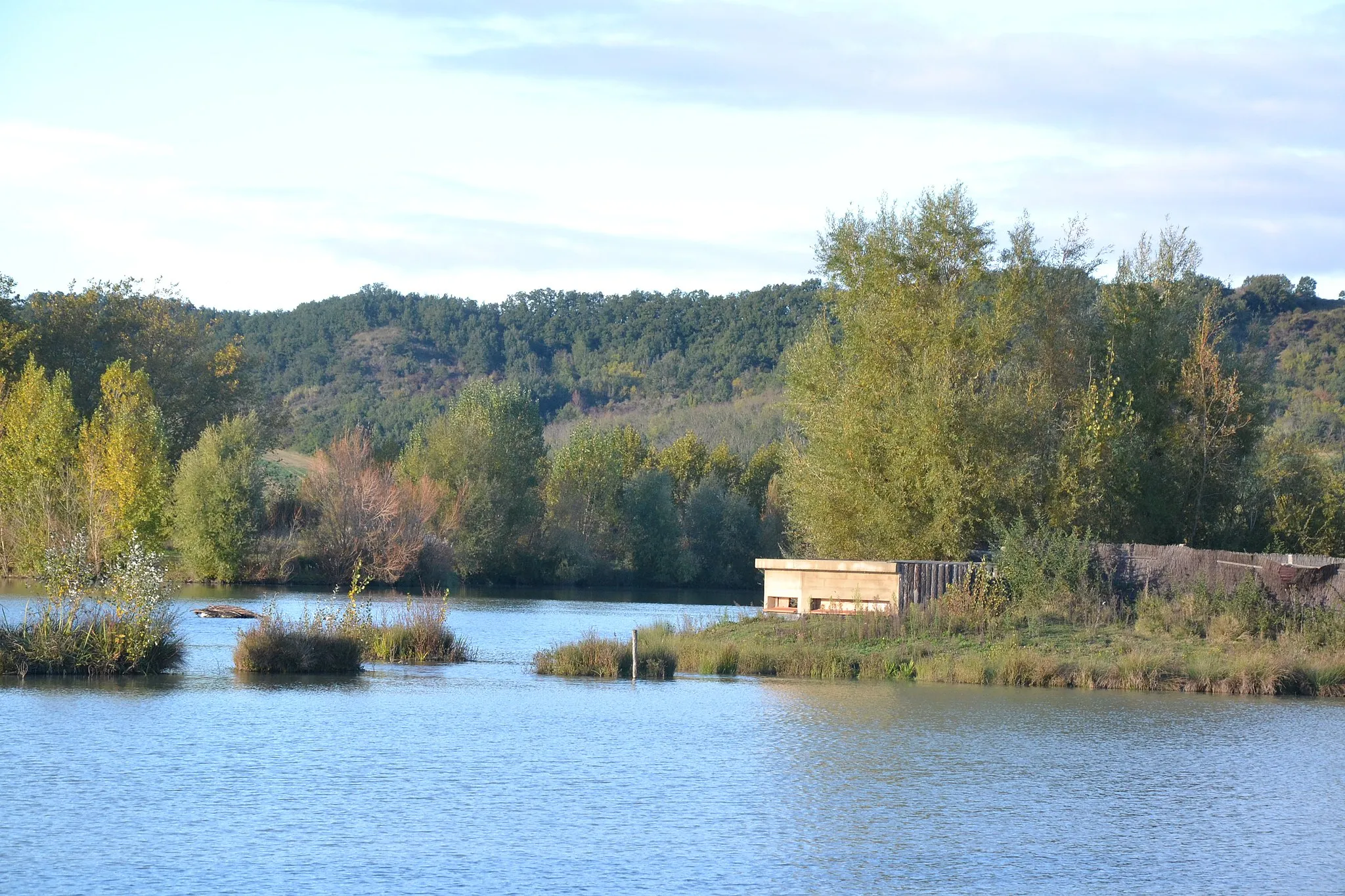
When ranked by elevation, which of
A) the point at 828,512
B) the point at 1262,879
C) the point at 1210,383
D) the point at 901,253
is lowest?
the point at 1262,879

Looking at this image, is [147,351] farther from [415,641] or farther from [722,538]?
[415,641]

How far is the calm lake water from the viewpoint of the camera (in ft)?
42.9

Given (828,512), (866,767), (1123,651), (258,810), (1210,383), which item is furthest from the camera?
(1210,383)

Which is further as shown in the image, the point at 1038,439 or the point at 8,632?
the point at 1038,439

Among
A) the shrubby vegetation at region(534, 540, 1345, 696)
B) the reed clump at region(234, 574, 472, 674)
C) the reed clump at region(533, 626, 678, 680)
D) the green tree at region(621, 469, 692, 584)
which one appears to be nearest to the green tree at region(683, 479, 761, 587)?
the green tree at region(621, 469, 692, 584)

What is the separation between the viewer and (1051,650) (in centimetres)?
2783

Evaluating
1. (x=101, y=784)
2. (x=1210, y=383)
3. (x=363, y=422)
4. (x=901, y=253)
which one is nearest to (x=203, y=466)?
(x=901, y=253)

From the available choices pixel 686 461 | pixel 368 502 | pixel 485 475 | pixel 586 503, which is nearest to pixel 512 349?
pixel 686 461

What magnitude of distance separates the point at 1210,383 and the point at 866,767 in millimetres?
22807

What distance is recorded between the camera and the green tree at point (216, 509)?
6369 centimetres

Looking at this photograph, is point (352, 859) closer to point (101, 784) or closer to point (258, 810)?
point (258, 810)

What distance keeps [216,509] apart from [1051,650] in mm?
45482

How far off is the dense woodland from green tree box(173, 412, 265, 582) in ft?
0.42

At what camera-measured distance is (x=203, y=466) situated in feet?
213
